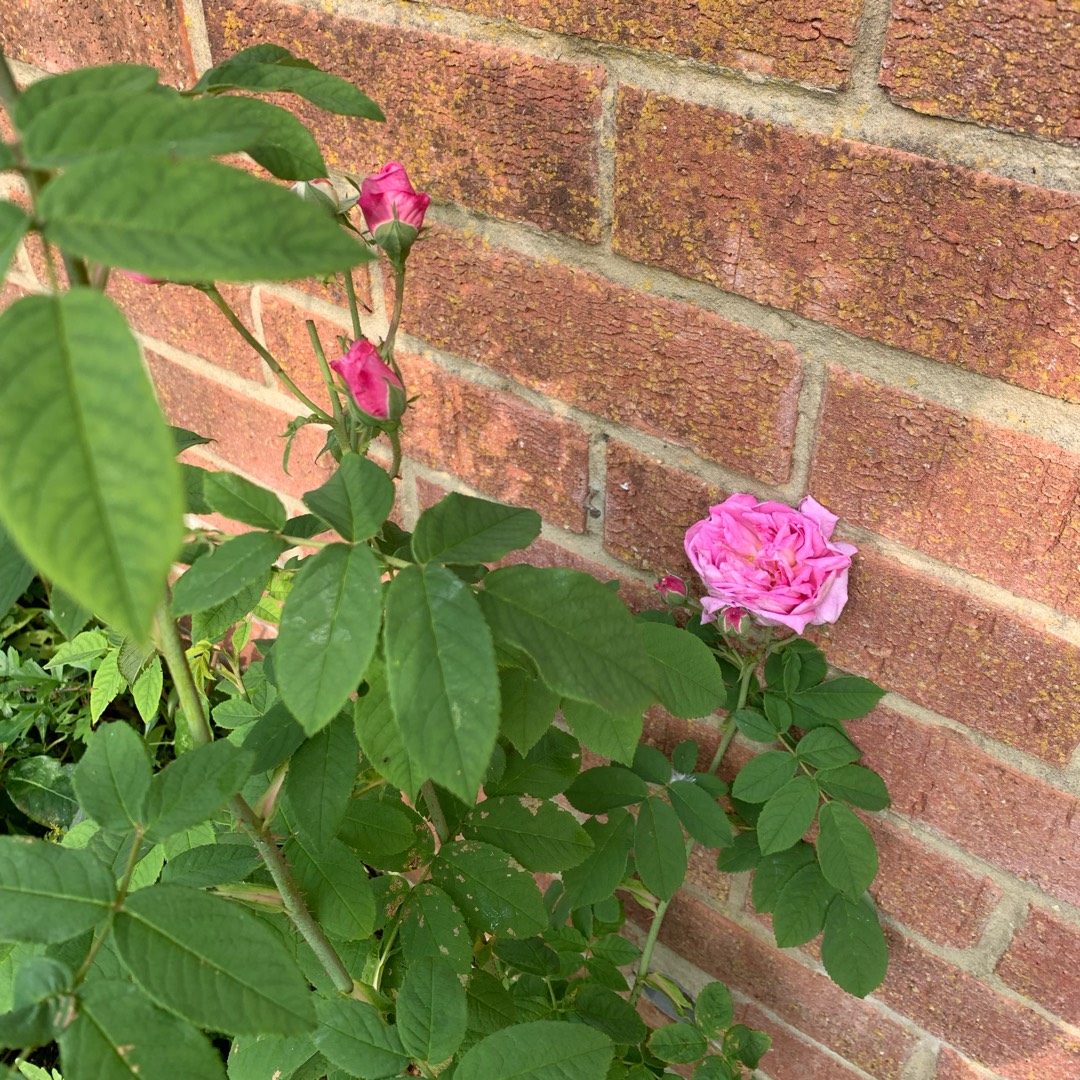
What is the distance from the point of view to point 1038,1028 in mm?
797

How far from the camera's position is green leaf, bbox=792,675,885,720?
0.70 m

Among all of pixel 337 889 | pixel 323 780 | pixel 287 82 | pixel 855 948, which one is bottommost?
pixel 855 948

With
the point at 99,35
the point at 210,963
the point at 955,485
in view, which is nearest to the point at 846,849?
the point at 955,485

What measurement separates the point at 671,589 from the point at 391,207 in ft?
1.14

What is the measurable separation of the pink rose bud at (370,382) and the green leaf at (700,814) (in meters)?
0.41

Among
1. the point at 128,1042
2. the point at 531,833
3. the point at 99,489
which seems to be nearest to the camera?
the point at 99,489

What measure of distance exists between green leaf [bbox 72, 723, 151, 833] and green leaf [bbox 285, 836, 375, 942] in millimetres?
158

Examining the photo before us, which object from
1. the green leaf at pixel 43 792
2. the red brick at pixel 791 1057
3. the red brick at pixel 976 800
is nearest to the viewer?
the red brick at pixel 976 800

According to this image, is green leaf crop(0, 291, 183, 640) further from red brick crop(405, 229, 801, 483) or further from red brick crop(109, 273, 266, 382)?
red brick crop(109, 273, 266, 382)

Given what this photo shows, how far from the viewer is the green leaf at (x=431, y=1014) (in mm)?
520

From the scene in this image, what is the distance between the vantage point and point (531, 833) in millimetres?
688

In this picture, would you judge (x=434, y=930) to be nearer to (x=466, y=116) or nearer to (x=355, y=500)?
(x=355, y=500)

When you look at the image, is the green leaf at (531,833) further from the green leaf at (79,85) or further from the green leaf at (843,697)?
the green leaf at (79,85)

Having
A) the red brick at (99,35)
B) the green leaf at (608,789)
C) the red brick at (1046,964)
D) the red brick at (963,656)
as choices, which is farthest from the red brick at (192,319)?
the red brick at (1046,964)
